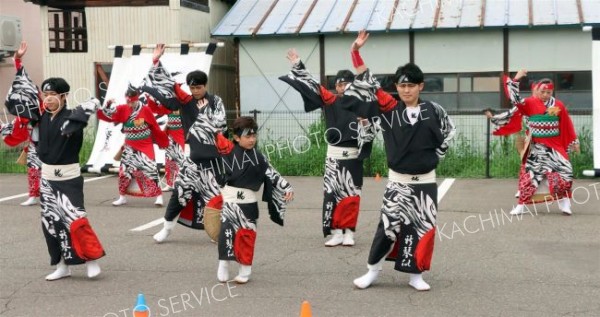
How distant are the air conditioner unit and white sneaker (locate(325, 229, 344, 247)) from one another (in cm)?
1428

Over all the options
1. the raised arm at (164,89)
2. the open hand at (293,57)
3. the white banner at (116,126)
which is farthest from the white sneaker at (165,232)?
the white banner at (116,126)

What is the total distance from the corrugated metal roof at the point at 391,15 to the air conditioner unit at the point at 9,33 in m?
5.49

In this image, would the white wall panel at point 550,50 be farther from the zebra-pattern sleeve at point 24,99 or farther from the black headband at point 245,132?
the zebra-pattern sleeve at point 24,99

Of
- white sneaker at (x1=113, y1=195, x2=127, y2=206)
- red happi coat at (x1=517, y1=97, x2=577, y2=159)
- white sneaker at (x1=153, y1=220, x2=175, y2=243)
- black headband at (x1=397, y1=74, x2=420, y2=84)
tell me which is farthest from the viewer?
white sneaker at (x1=113, y1=195, x2=127, y2=206)

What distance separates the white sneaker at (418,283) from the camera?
6.47 metres

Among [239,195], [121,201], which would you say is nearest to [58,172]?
[239,195]

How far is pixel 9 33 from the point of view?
20344 millimetres

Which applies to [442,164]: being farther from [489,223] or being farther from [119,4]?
[119,4]

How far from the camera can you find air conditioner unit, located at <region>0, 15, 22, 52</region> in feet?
66.1

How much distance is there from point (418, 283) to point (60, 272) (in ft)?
9.75

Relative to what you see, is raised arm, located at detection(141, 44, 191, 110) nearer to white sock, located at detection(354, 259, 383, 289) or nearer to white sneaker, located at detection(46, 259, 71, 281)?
white sneaker, located at detection(46, 259, 71, 281)

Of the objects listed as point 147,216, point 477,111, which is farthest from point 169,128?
point 477,111

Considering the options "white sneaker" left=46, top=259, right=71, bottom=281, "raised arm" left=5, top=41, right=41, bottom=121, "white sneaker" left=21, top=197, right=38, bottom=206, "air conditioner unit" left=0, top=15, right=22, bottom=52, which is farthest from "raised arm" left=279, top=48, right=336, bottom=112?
"air conditioner unit" left=0, top=15, right=22, bottom=52

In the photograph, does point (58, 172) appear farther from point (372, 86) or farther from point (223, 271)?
point (372, 86)
